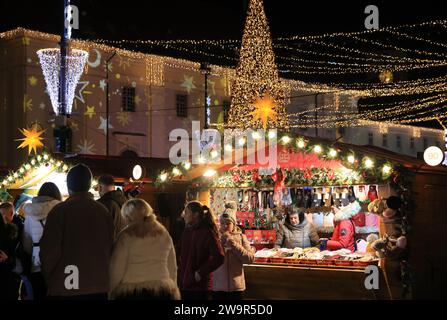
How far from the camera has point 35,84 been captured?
2964 centimetres

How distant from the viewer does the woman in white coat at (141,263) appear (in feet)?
20.3

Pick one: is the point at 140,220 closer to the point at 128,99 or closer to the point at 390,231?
the point at 390,231

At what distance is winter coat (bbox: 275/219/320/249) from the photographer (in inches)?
516

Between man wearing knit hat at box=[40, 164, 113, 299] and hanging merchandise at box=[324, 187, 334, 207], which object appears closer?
man wearing knit hat at box=[40, 164, 113, 299]

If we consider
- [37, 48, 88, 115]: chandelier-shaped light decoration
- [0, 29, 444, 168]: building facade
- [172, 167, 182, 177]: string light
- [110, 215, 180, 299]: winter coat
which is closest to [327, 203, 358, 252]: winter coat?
[172, 167, 182, 177]: string light

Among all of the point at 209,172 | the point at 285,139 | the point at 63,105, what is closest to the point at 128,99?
the point at 63,105

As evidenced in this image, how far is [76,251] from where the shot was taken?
6297 mm

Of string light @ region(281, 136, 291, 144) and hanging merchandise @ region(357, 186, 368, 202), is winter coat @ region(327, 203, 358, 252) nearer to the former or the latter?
hanging merchandise @ region(357, 186, 368, 202)

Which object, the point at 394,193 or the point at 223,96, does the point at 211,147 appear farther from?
the point at 223,96

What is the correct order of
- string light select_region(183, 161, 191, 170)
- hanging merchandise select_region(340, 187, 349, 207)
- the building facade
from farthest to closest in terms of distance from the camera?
1. the building facade
2. string light select_region(183, 161, 191, 170)
3. hanging merchandise select_region(340, 187, 349, 207)

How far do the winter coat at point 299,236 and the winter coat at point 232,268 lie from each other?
12.0ft

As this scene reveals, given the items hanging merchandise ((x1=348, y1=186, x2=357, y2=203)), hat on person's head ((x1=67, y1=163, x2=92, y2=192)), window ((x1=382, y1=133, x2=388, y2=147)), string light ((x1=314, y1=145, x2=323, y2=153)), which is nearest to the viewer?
hat on person's head ((x1=67, y1=163, x2=92, y2=192))

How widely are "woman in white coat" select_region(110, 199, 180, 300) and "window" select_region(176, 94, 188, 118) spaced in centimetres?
3022

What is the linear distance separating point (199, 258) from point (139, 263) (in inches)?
84.0
